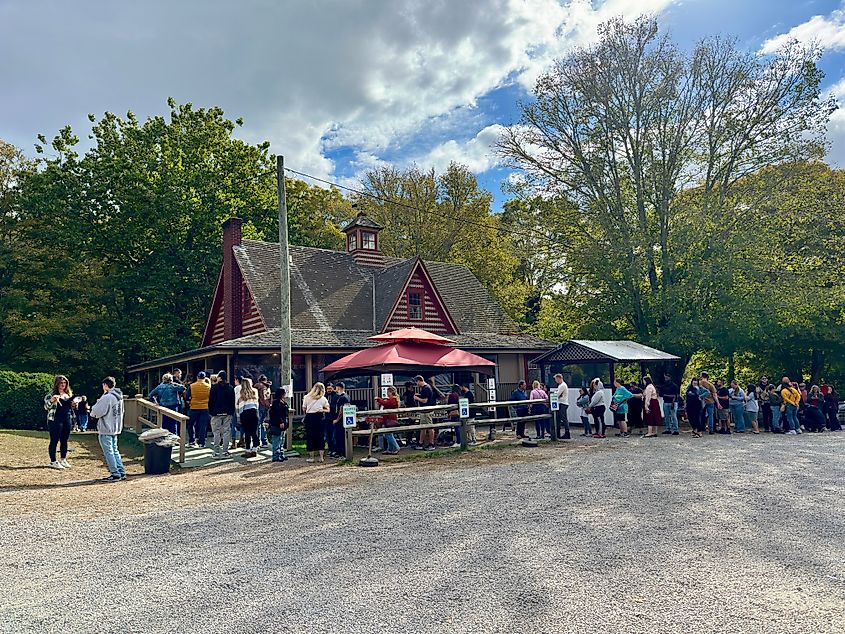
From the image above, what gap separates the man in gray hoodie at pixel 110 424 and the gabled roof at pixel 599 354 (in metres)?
13.5

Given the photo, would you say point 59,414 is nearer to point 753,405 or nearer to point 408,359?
point 408,359

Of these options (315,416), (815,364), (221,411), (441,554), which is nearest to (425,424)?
(315,416)

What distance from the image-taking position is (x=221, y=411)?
14125 mm

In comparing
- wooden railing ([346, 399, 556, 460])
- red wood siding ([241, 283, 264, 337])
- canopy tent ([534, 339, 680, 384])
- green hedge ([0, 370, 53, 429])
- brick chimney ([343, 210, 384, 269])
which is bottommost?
wooden railing ([346, 399, 556, 460])

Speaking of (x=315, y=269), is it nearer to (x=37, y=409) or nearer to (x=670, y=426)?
(x=37, y=409)

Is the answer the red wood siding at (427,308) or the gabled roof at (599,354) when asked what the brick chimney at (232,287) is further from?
the gabled roof at (599,354)

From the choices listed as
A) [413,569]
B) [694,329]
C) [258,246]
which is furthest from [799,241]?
[413,569]

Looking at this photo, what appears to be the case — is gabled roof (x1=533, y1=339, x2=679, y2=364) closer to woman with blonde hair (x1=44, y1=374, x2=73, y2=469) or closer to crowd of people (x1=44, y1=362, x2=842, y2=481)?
crowd of people (x1=44, y1=362, x2=842, y2=481)

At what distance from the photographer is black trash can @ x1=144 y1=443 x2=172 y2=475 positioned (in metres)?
12.4

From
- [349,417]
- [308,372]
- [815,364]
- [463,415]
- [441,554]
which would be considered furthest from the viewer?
[815,364]

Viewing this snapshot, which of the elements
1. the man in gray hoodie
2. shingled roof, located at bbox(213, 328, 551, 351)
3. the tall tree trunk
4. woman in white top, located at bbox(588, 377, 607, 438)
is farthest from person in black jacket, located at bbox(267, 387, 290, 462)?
the tall tree trunk

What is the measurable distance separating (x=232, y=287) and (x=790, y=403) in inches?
783

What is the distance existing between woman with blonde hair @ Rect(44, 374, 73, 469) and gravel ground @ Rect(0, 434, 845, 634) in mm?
2331

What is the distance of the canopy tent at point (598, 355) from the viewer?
19750 millimetres
